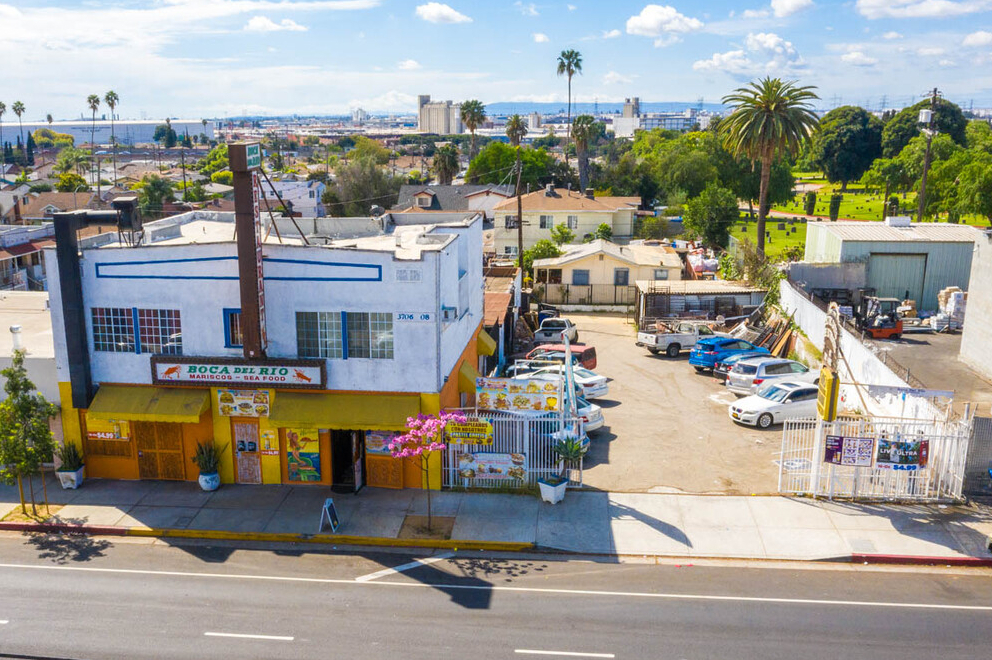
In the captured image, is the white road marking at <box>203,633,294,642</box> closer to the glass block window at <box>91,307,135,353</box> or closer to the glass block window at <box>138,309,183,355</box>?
the glass block window at <box>138,309,183,355</box>

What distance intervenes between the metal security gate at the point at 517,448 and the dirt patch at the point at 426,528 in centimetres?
195

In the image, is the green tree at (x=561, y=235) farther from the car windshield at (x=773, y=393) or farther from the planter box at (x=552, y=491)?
the planter box at (x=552, y=491)

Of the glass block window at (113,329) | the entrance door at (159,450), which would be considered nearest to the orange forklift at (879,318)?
the entrance door at (159,450)

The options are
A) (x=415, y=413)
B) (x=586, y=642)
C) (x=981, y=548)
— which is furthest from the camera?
(x=415, y=413)

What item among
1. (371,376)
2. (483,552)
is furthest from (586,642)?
(371,376)

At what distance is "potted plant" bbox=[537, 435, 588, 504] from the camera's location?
20.8 metres

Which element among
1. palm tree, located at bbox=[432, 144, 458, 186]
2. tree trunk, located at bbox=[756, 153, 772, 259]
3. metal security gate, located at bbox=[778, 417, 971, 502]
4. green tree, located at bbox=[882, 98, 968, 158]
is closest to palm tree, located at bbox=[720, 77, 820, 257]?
tree trunk, located at bbox=[756, 153, 772, 259]

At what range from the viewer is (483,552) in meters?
18.6

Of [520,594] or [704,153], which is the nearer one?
[520,594]

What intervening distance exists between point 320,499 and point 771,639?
1206cm

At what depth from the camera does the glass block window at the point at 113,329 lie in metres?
21.9

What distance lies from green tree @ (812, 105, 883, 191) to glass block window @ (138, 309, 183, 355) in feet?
408

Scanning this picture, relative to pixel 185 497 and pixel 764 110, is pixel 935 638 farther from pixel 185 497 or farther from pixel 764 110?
pixel 764 110

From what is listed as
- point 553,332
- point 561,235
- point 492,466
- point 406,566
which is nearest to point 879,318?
point 553,332
